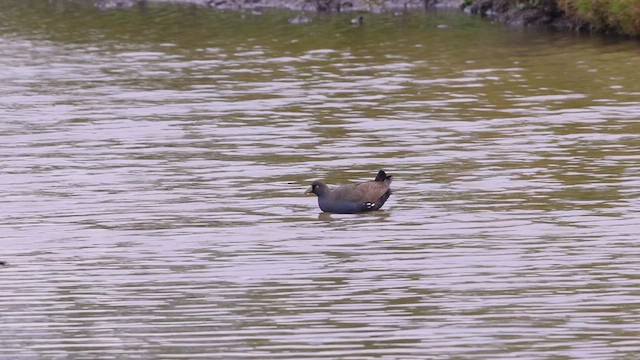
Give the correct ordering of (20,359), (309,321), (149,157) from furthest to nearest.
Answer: (149,157) → (309,321) → (20,359)

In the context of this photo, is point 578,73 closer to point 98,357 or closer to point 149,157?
point 149,157

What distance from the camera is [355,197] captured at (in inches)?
678

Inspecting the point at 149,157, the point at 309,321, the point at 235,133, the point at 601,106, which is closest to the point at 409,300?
the point at 309,321

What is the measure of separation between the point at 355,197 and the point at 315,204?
1.01 meters

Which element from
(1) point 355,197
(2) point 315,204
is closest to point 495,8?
(2) point 315,204

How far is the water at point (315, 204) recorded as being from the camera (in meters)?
12.1

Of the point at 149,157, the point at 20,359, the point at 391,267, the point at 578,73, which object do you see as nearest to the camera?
the point at 20,359

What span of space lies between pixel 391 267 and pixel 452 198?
3.67 meters

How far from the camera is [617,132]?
22.5m

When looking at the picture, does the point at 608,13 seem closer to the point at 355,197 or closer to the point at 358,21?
the point at 358,21

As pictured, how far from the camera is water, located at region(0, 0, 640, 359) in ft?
39.9

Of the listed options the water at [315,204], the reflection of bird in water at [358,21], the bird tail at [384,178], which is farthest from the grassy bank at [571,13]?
the bird tail at [384,178]

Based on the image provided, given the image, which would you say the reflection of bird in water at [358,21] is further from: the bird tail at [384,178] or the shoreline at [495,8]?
the bird tail at [384,178]

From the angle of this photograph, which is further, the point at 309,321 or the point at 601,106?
the point at 601,106
